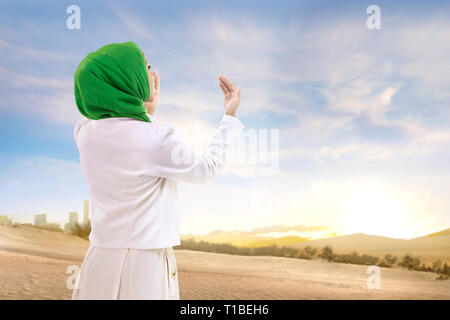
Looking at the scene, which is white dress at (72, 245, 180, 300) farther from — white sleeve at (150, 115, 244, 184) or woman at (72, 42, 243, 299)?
white sleeve at (150, 115, 244, 184)

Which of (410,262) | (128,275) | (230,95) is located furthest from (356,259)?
(128,275)

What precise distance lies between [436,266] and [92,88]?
786cm

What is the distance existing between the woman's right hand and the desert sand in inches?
148

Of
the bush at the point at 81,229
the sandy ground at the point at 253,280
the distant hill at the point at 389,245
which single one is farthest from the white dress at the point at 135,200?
the bush at the point at 81,229

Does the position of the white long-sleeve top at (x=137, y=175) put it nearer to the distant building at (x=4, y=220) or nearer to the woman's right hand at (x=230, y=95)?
the woman's right hand at (x=230, y=95)

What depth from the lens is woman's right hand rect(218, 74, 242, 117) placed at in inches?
56.5

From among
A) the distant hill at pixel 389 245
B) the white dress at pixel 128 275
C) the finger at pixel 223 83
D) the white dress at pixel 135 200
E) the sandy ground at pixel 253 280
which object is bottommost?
the sandy ground at pixel 253 280

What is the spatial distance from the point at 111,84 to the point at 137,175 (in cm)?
34

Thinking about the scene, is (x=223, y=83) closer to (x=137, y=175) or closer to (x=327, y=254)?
(x=137, y=175)

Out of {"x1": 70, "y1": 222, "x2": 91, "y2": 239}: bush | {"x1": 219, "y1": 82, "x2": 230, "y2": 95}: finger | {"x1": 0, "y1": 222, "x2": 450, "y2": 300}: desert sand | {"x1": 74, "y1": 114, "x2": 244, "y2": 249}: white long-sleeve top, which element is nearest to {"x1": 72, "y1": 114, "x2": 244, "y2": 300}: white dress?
{"x1": 74, "y1": 114, "x2": 244, "y2": 249}: white long-sleeve top

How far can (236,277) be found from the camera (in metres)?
6.43

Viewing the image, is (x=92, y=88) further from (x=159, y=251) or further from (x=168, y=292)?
(x=168, y=292)

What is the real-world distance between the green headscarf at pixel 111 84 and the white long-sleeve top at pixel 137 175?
4 cm

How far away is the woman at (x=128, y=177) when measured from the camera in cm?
120
